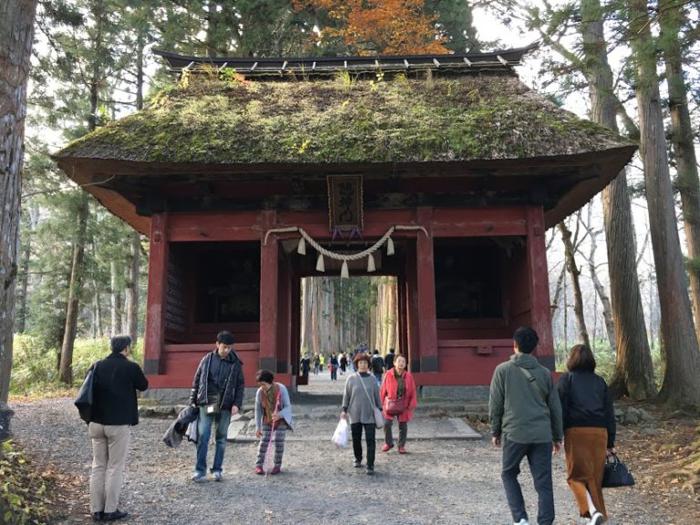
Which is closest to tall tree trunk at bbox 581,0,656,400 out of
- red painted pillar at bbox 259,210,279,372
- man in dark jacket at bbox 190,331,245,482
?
red painted pillar at bbox 259,210,279,372

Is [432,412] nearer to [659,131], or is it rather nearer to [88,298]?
[659,131]

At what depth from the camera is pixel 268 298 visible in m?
9.81

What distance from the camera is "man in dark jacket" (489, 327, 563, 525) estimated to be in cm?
381

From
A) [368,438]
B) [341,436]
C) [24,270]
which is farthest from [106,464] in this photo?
[24,270]

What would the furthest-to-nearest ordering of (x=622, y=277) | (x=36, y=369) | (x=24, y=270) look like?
(x=24, y=270)
(x=36, y=369)
(x=622, y=277)

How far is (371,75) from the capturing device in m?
12.3

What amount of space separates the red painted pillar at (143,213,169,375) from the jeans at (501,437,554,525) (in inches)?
286

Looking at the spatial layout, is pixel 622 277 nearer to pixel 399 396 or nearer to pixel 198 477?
pixel 399 396

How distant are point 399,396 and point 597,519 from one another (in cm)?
290

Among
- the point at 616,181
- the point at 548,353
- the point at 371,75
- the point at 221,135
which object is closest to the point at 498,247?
the point at 616,181

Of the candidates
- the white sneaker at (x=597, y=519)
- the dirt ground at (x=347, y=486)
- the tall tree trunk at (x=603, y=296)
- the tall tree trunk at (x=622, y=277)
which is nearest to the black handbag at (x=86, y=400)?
the dirt ground at (x=347, y=486)

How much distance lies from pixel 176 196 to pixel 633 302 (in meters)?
9.53

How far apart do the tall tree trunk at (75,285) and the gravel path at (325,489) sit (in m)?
8.67

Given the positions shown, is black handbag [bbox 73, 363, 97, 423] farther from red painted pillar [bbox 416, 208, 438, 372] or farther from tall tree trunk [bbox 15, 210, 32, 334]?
tall tree trunk [bbox 15, 210, 32, 334]
